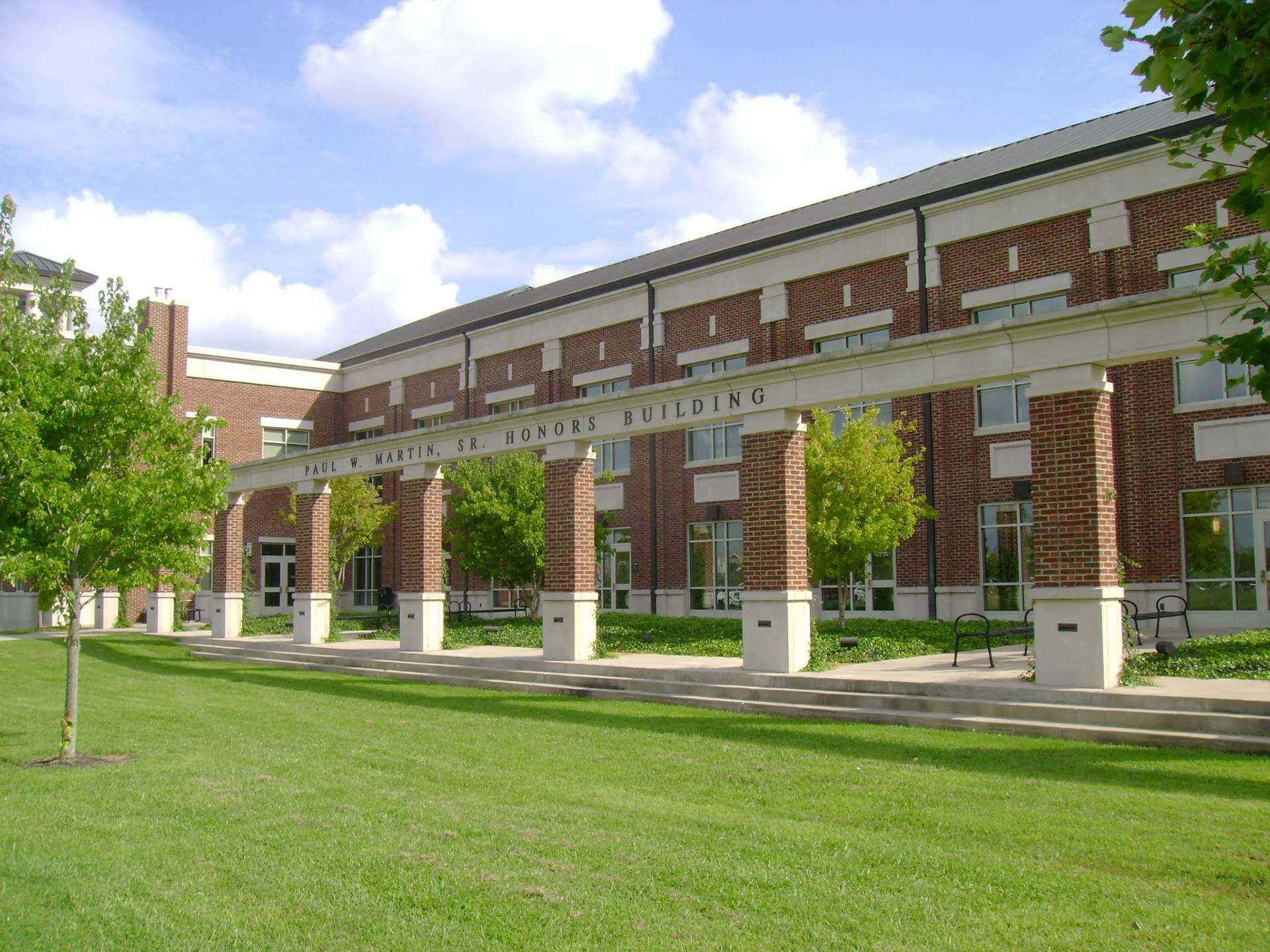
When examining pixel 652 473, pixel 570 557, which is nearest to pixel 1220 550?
pixel 570 557

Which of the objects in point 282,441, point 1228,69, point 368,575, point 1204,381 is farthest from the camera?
point 368,575

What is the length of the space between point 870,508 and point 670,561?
10140 mm

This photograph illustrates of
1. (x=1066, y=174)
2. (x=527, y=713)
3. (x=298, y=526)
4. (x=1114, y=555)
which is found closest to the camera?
(x=1114, y=555)

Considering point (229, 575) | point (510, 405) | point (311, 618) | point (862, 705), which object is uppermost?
point (510, 405)

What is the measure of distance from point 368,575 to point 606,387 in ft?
44.4

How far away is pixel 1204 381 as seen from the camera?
20172 millimetres

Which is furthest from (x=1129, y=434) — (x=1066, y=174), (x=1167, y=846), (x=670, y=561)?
(x=1167, y=846)

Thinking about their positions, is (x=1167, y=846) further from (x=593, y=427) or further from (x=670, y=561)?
(x=670, y=561)

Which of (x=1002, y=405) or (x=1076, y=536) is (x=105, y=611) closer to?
(x=1002, y=405)

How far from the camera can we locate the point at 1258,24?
13.2 feet

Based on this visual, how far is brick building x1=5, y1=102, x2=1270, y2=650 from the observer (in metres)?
19.7

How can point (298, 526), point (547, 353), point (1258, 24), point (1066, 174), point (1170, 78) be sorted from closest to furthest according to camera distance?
point (1258, 24), point (1170, 78), point (1066, 174), point (298, 526), point (547, 353)

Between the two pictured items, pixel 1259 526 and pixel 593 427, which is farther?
pixel 1259 526

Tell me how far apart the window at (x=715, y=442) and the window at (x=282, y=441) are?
54.3 ft
